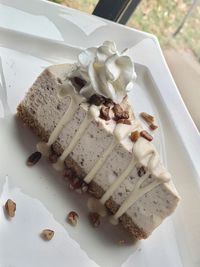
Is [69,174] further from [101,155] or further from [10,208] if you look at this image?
[10,208]

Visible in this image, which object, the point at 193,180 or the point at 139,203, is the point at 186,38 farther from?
the point at 139,203

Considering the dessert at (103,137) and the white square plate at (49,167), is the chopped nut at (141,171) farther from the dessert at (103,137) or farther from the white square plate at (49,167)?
the white square plate at (49,167)

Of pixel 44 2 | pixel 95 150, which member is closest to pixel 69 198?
pixel 95 150

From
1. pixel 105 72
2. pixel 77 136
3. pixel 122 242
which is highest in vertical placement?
pixel 105 72

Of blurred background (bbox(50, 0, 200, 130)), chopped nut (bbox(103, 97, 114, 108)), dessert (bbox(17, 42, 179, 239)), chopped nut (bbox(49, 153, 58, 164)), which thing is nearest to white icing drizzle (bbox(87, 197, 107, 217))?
dessert (bbox(17, 42, 179, 239))

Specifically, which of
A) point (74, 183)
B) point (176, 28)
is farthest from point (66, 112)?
point (176, 28)

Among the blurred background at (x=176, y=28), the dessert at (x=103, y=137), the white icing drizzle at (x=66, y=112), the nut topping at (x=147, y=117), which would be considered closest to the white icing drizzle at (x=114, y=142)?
the dessert at (x=103, y=137)
